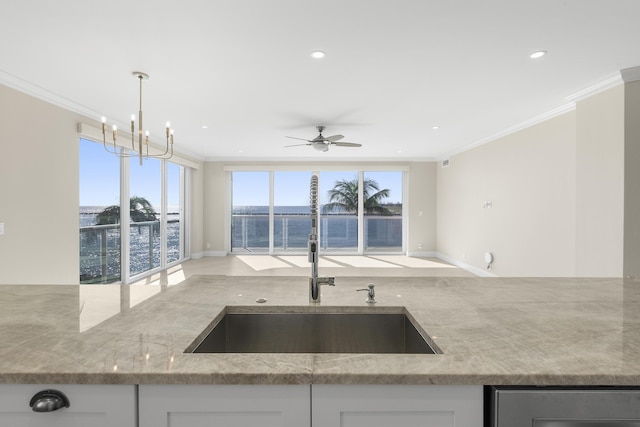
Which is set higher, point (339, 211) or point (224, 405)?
point (339, 211)

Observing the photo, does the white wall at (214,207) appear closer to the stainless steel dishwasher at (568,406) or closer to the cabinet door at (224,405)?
the cabinet door at (224,405)

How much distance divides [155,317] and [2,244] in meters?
3.21

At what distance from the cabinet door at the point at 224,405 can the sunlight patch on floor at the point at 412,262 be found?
673cm

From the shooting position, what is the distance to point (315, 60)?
2.89m

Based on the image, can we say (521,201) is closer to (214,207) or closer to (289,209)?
(289,209)

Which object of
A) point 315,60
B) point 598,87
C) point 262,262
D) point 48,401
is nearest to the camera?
point 48,401

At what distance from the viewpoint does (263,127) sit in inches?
210

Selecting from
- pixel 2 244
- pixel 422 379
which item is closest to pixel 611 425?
pixel 422 379

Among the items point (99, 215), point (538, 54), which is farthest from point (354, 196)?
point (538, 54)

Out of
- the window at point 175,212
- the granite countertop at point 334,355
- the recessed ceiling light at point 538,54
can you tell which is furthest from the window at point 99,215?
the recessed ceiling light at point 538,54

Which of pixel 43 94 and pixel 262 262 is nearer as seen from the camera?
pixel 43 94

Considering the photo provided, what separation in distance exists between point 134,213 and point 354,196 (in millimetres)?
4959

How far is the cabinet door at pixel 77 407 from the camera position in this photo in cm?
78

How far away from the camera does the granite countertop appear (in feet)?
2.52
